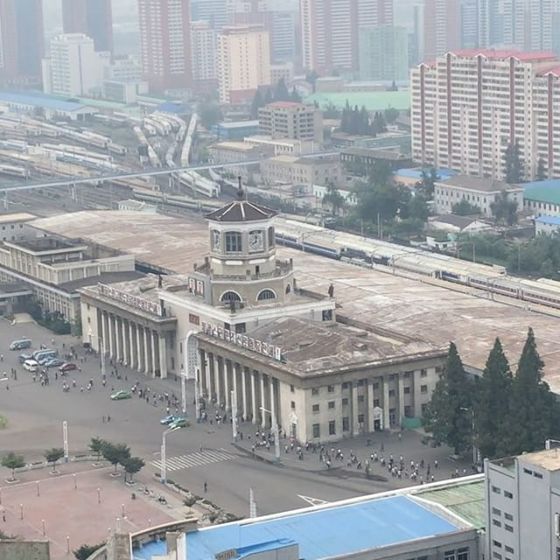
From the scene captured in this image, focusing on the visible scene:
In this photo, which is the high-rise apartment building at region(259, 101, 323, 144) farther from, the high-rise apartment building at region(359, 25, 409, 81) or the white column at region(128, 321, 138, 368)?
the white column at region(128, 321, 138, 368)

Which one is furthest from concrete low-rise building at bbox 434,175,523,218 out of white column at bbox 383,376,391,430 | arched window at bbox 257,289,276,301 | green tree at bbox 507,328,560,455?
green tree at bbox 507,328,560,455

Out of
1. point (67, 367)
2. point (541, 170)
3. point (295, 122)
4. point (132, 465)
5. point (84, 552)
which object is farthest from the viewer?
point (295, 122)

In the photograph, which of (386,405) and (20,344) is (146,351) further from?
(386,405)

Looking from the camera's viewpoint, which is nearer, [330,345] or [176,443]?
[176,443]

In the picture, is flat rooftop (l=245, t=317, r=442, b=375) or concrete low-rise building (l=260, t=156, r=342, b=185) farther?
concrete low-rise building (l=260, t=156, r=342, b=185)

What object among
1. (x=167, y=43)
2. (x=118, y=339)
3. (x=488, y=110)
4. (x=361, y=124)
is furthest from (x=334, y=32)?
(x=118, y=339)

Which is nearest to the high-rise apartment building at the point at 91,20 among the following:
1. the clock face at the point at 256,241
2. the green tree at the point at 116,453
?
the clock face at the point at 256,241
